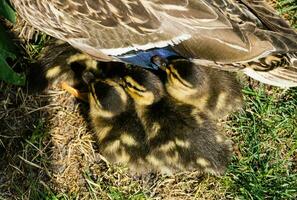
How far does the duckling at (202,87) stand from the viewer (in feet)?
8.05

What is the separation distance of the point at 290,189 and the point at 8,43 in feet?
3.96

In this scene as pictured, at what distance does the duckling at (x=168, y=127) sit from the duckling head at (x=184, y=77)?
55 millimetres

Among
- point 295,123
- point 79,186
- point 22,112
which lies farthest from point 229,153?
point 22,112

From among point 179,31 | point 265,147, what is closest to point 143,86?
point 179,31

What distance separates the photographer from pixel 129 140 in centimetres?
258

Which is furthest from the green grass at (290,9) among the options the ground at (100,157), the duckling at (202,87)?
the duckling at (202,87)

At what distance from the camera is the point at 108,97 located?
252cm

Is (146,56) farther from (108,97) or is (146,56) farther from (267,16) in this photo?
(267,16)

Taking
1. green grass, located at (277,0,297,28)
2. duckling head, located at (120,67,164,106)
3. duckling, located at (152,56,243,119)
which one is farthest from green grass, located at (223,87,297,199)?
duckling head, located at (120,67,164,106)

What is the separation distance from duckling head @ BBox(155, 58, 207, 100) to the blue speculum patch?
1.5 inches

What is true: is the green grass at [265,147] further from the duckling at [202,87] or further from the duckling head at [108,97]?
the duckling head at [108,97]

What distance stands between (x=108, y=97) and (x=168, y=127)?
0.78 feet

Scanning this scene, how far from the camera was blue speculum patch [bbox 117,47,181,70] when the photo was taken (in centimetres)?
238

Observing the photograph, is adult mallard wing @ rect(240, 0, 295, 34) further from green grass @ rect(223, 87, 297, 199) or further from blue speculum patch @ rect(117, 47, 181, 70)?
green grass @ rect(223, 87, 297, 199)
